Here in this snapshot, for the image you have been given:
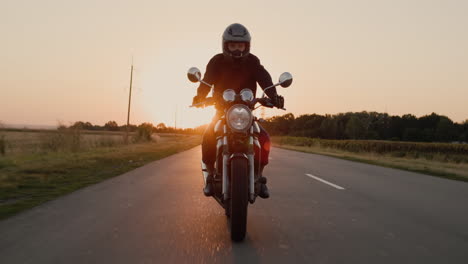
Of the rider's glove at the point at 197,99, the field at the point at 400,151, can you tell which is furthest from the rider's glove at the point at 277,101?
the field at the point at 400,151

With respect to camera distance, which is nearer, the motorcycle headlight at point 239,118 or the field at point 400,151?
the motorcycle headlight at point 239,118

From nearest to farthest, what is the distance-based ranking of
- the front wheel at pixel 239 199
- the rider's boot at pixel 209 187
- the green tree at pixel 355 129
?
the front wheel at pixel 239 199, the rider's boot at pixel 209 187, the green tree at pixel 355 129

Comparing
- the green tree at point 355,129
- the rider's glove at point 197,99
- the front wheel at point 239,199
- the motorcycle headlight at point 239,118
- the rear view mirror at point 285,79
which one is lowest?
the front wheel at point 239,199

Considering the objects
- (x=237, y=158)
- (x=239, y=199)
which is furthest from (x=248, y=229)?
(x=237, y=158)

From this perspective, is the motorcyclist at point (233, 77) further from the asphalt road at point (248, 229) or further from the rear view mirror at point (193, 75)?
the asphalt road at point (248, 229)

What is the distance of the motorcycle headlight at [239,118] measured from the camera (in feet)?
10.4

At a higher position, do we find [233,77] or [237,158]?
[233,77]

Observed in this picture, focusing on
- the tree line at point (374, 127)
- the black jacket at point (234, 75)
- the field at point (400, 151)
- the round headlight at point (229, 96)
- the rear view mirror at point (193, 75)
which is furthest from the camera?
the tree line at point (374, 127)

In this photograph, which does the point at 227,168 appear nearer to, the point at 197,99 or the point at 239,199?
the point at 239,199

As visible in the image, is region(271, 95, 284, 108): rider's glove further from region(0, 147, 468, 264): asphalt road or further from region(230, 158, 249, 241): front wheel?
region(0, 147, 468, 264): asphalt road

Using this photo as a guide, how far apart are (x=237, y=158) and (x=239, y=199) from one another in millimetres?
A: 380

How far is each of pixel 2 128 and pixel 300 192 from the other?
47.8 ft

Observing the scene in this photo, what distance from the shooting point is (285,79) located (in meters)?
3.72

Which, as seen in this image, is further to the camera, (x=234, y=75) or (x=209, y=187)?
(x=234, y=75)
